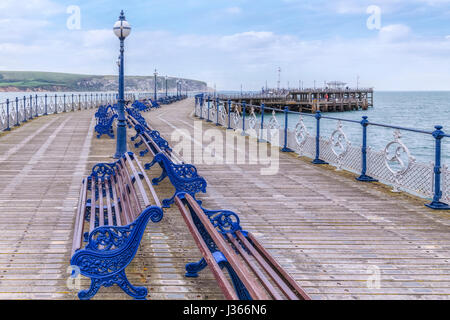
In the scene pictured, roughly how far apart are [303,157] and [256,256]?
31.6 feet

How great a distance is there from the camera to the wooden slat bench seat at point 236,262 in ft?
11.3

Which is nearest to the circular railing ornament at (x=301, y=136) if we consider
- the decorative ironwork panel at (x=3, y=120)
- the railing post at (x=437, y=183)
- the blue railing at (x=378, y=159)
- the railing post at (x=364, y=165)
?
the blue railing at (x=378, y=159)

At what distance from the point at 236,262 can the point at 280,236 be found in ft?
9.64

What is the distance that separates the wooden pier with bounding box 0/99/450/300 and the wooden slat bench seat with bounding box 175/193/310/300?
1.42ft

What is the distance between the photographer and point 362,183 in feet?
33.0

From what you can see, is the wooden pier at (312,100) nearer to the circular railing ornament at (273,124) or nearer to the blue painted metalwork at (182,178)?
the circular railing ornament at (273,124)

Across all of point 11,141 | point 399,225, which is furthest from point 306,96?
point 399,225

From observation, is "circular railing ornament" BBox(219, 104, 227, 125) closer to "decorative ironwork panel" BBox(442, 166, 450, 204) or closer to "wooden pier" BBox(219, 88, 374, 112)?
"decorative ironwork panel" BBox(442, 166, 450, 204)

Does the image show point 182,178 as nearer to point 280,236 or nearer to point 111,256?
point 280,236

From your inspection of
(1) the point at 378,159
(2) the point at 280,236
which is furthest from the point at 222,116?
(2) the point at 280,236

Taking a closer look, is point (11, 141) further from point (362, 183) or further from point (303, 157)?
point (362, 183)

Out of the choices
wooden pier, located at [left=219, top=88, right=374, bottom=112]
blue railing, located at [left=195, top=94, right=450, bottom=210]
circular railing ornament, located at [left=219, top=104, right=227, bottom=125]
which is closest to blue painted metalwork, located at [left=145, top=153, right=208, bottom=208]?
blue railing, located at [left=195, top=94, right=450, bottom=210]

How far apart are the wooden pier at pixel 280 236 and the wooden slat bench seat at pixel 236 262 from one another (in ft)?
1.42

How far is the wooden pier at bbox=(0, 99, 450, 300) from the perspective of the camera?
476cm
